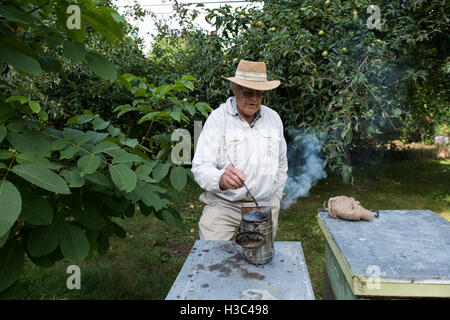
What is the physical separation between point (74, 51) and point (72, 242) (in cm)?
81

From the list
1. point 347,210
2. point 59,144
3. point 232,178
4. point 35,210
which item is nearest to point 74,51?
point 59,144

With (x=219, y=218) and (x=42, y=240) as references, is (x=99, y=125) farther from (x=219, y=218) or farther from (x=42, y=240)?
(x=219, y=218)

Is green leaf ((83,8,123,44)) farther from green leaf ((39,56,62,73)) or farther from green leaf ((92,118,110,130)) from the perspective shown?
green leaf ((92,118,110,130))

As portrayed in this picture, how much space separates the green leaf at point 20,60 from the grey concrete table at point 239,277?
44.0 inches

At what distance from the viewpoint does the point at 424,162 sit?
906 centimetres

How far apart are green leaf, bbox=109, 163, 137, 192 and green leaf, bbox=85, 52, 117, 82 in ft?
1.25

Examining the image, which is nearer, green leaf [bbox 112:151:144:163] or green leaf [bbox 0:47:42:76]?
green leaf [bbox 0:47:42:76]

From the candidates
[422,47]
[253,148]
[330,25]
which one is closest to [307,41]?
[330,25]

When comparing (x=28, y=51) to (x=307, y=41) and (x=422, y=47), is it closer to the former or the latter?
(x=307, y=41)

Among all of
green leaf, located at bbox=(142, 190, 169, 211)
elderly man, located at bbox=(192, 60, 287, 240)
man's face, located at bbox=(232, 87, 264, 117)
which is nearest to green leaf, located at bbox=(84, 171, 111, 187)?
green leaf, located at bbox=(142, 190, 169, 211)

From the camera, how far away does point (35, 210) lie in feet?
4.25

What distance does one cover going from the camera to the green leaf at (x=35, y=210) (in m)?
1.28

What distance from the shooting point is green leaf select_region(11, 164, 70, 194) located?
1155 mm

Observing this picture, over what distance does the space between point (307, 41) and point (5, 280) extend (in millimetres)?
4104
